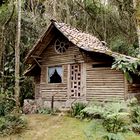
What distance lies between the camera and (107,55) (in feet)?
47.7

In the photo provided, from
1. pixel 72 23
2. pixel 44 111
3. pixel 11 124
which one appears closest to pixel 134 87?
pixel 44 111

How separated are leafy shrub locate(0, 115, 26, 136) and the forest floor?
0.30m

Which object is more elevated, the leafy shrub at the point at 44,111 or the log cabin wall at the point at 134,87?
the log cabin wall at the point at 134,87

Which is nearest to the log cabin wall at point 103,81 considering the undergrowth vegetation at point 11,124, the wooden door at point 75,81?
the wooden door at point 75,81

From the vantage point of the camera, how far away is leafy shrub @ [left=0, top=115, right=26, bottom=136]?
1246cm

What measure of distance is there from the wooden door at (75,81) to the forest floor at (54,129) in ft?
5.65

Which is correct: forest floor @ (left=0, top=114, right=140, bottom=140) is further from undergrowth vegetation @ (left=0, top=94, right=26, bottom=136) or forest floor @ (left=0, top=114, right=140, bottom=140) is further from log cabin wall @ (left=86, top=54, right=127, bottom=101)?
log cabin wall @ (left=86, top=54, right=127, bottom=101)

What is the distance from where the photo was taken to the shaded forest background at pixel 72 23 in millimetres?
22583

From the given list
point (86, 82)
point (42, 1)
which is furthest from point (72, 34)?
point (42, 1)

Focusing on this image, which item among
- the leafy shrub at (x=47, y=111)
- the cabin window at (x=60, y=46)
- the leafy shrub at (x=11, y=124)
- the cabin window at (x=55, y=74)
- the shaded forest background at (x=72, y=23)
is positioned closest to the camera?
the leafy shrub at (x=11, y=124)

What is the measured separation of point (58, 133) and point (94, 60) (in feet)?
16.0

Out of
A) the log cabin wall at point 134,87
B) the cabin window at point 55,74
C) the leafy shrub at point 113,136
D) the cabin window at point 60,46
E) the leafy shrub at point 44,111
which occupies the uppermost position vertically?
the cabin window at point 60,46

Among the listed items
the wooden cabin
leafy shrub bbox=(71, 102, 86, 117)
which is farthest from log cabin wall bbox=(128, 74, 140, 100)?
leafy shrub bbox=(71, 102, 86, 117)

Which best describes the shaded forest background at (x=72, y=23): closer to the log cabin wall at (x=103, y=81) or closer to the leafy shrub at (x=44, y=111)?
the leafy shrub at (x=44, y=111)
